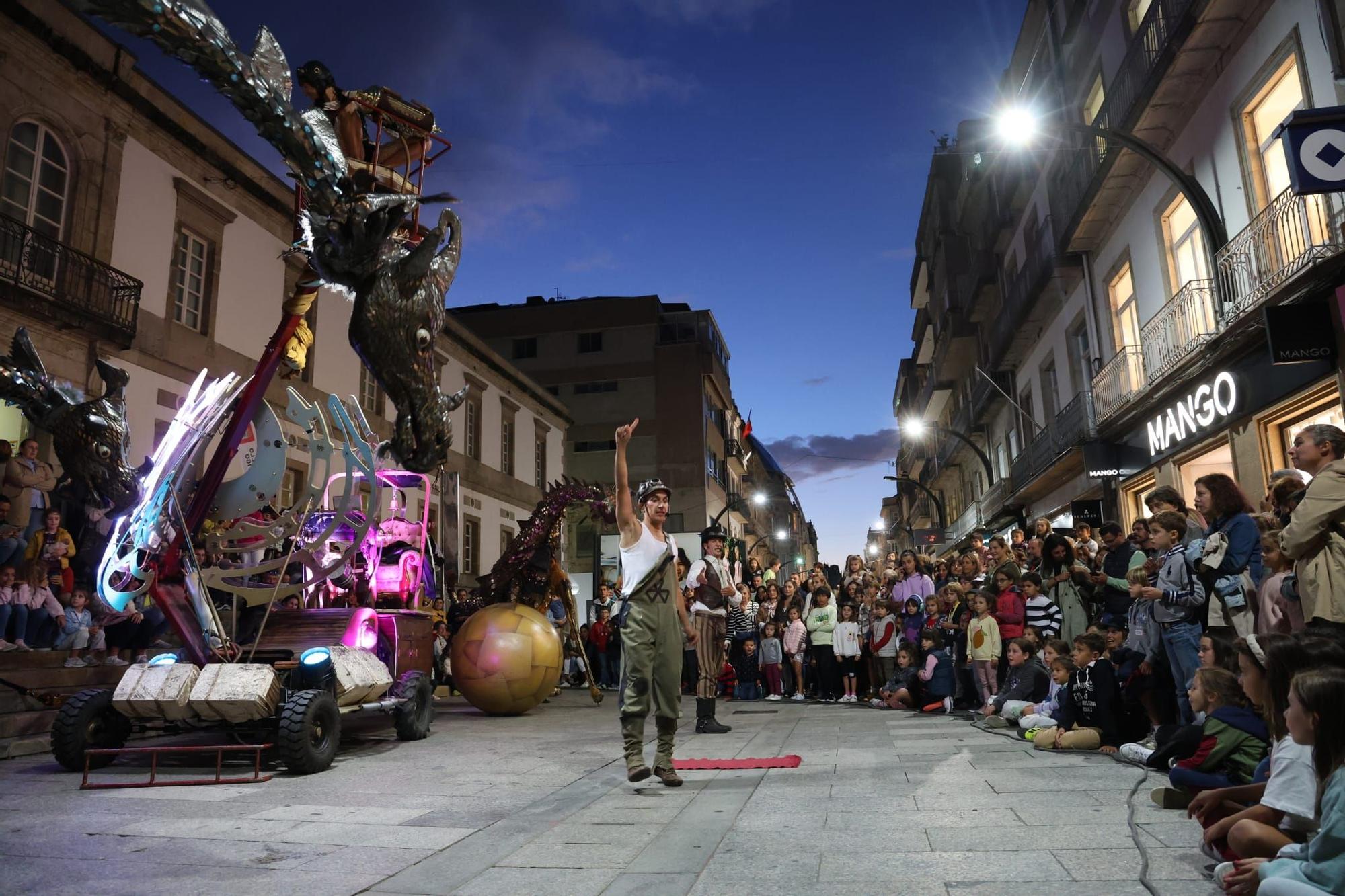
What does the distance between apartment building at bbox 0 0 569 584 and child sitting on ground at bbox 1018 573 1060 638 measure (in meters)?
6.88

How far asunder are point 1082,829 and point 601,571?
69.4ft

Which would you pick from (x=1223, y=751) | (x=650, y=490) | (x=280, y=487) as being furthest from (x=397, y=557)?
(x=1223, y=751)

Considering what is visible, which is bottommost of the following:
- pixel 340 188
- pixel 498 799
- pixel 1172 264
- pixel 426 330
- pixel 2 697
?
pixel 498 799

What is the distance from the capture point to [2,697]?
26.2 feet

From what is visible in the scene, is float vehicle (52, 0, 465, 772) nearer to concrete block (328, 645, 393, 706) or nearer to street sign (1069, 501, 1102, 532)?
concrete block (328, 645, 393, 706)

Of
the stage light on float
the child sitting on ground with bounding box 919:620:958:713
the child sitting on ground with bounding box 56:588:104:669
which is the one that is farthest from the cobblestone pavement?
the child sitting on ground with bounding box 919:620:958:713

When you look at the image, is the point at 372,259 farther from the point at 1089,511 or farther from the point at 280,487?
the point at 1089,511

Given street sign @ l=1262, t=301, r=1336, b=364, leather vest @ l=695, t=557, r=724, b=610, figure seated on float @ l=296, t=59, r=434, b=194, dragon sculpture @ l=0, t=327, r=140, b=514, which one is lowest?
leather vest @ l=695, t=557, r=724, b=610

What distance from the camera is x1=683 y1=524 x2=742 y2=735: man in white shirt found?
9.41m

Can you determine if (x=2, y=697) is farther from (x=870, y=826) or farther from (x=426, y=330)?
(x=870, y=826)

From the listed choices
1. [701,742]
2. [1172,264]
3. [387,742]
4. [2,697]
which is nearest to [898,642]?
[701,742]

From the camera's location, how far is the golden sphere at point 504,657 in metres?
10.5

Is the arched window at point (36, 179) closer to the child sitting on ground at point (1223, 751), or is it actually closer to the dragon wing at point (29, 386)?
the dragon wing at point (29, 386)

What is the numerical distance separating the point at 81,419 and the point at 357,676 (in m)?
3.00
